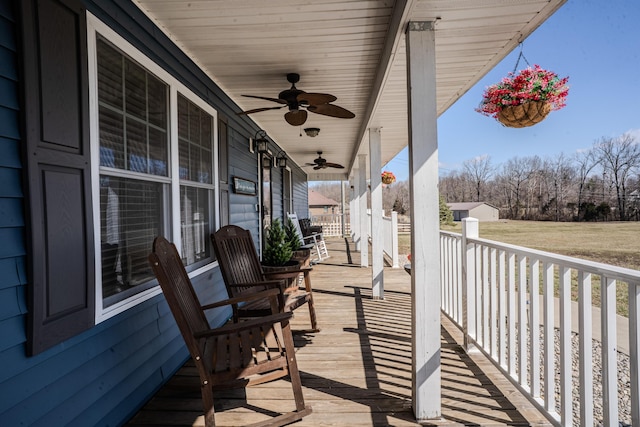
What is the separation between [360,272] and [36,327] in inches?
212

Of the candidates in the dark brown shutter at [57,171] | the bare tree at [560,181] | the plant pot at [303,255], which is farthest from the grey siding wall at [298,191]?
the bare tree at [560,181]

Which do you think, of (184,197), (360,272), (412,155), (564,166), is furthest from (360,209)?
(564,166)

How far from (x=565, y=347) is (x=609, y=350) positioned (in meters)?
0.35

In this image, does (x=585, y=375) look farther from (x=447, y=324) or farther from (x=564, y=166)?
(x=564, y=166)

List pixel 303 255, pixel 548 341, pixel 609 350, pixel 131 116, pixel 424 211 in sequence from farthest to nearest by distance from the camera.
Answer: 1. pixel 303 255
2. pixel 131 116
3. pixel 424 211
4. pixel 548 341
5. pixel 609 350

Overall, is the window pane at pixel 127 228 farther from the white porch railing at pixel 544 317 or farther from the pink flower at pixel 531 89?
the pink flower at pixel 531 89

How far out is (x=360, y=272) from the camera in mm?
6461

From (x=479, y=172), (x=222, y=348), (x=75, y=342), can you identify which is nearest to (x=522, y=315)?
(x=222, y=348)

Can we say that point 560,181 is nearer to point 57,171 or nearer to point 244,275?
point 244,275

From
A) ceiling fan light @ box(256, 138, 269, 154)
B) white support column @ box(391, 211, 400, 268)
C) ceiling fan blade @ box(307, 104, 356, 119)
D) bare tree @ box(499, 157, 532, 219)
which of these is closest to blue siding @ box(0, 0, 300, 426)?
ceiling fan blade @ box(307, 104, 356, 119)

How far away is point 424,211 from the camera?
81.0 inches

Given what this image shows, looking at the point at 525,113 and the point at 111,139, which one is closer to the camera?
the point at 111,139

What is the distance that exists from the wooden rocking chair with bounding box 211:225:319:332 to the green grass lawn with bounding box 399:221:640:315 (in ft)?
51.4

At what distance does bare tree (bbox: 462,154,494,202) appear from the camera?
40444mm
